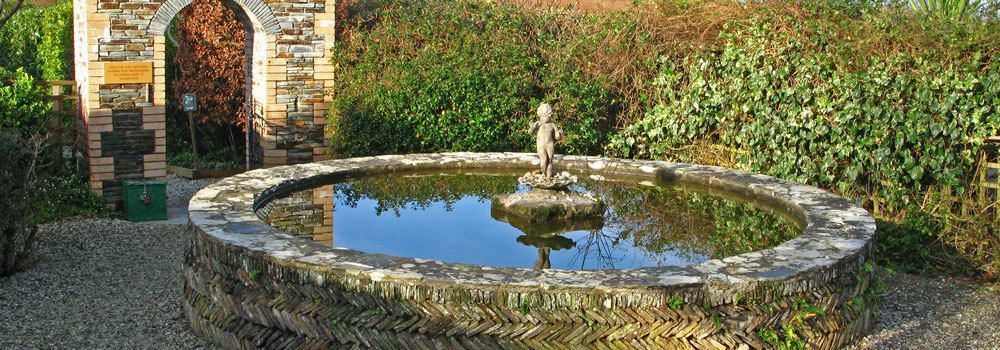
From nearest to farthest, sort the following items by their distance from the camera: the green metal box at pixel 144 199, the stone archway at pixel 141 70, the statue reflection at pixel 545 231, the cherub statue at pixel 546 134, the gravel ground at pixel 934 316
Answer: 1. the statue reflection at pixel 545 231
2. the gravel ground at pixel 934 316
3. the cherub statue at pixel 546 134
4. the green metal box at pixel 144 199
5. the stone archway at pixel 141 70

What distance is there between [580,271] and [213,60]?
31.4ft

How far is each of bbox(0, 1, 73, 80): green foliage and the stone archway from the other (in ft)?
13.3

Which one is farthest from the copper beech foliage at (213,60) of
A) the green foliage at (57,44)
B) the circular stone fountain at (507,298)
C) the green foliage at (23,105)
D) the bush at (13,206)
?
the circular stone fountain at (507,298)

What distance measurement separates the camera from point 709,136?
1019 cm

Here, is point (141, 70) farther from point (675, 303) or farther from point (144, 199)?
point (675, 303)

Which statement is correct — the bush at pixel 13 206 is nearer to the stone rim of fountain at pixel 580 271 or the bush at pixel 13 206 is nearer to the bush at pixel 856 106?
the stone rim of fountain at pixel 580 271

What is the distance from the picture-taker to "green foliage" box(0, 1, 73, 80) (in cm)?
1430

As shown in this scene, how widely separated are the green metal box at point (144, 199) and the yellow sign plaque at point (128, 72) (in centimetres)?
108

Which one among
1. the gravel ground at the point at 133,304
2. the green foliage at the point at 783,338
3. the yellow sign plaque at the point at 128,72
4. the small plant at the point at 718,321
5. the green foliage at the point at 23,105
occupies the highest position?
the yellow sign plaque at the point at 128,72

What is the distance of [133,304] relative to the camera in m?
6.85

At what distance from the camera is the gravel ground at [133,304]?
6137 millimetres

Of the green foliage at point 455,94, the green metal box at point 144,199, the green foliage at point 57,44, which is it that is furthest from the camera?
the green foliage at point 57,44

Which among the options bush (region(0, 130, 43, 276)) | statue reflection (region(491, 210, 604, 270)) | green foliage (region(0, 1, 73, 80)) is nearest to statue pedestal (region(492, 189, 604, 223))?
statue reflection (region(491, 210, 604, 270))

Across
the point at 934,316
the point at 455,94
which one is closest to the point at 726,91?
the point at 455,94
